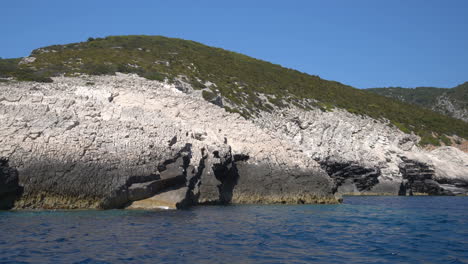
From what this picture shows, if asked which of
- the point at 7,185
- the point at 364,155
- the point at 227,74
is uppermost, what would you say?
the point at 227,74

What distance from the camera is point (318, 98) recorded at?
5581cm

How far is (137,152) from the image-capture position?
1995 cm

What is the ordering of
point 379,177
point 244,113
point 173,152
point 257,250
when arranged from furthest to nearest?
point 244,113 < point 379,177 < point 173,152 < point 257,250

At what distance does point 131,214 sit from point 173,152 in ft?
14.4

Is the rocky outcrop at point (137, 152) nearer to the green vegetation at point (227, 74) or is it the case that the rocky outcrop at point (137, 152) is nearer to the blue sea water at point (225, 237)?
the blue sea water at point (225, 237)

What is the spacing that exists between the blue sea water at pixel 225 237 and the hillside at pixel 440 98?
85.9 m

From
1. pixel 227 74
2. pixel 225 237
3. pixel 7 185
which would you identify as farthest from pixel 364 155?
pixel 7 185

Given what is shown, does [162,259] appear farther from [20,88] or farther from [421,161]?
[421,161]

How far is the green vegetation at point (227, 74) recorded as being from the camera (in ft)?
146

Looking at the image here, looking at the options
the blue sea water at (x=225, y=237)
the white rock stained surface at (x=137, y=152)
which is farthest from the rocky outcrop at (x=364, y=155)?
the blue sea water at (x=225, y=237)

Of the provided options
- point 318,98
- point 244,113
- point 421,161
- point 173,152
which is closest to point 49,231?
point 173,152

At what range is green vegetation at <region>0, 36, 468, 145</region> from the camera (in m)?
44.5

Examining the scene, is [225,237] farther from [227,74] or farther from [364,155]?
[227,74]

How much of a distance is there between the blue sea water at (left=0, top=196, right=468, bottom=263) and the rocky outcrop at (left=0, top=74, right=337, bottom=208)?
4.83 ft
